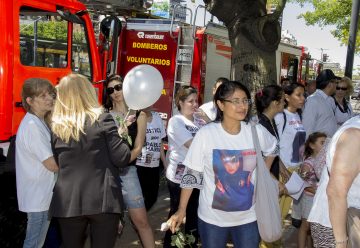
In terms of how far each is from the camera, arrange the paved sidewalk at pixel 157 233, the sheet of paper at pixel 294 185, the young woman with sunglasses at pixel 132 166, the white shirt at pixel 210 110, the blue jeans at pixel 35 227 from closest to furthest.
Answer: the blue jeans at pixel 35 227 < the young woman with sunglasses at pixel 132 166 < the sheet of paper at pixel 294 185 < the white shirt at pixel 210 110 < the paved sidewalk at pixel 157 233

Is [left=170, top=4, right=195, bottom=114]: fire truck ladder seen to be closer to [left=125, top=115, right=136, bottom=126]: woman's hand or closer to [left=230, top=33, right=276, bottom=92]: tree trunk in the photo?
[left=230, top=33, right=276, bottom=92]: tree trunk

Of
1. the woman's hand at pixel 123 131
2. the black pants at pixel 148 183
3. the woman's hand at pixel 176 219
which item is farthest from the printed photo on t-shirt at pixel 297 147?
the woman's hand at pixel 123 131

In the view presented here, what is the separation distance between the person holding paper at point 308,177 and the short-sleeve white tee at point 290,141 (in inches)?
3.4

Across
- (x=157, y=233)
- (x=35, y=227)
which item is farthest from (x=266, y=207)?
(x=157, y=233)

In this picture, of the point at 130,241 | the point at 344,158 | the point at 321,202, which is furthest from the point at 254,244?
the point at 130,241

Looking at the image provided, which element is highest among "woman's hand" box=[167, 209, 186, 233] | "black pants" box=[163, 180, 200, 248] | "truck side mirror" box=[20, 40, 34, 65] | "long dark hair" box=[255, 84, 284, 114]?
"truck side mirror" box=[20, 40, 34, 65]

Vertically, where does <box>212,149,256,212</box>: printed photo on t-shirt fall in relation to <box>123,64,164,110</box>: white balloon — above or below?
below

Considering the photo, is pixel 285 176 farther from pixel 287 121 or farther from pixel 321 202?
pixel 321 202

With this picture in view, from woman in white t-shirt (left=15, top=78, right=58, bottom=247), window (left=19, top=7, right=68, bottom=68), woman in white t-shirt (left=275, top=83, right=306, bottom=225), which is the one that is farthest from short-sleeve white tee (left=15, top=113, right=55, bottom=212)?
woman in white t-shirt (left=275, top=83, right=306, bottom=225)

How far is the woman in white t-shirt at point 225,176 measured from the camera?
2.77 m

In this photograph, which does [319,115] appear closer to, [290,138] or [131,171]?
[290,138]

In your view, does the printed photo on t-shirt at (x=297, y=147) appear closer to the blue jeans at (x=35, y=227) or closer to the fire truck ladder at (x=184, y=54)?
the blue jeans at (x=35, y=227)

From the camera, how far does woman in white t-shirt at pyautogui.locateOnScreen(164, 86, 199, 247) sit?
4.01m

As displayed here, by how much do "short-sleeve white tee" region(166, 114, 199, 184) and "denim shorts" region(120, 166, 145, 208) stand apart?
0.51 metres
